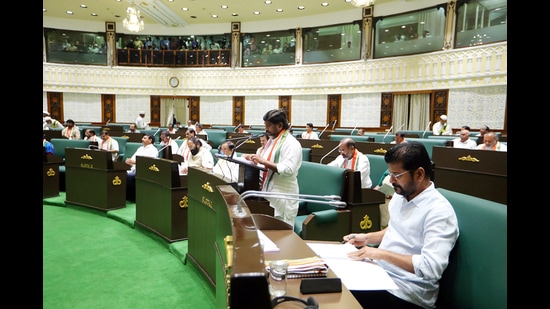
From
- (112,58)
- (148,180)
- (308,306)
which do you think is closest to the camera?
(308,306)

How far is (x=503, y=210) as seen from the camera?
140 cm

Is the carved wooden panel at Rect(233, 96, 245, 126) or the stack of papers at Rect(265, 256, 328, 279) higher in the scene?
the carved wooden panel at Rect(233, 96, 245, 126)

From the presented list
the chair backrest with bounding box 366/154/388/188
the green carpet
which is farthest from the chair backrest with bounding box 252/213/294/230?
the chair backrest with bounding box 366/154/388/188

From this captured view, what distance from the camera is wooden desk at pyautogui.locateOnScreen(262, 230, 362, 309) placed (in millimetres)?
1201

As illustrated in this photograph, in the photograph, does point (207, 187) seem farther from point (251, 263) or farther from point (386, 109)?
point (386, 109)

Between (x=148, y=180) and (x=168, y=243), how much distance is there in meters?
0.81

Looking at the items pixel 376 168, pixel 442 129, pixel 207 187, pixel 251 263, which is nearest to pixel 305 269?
pixel 251 263

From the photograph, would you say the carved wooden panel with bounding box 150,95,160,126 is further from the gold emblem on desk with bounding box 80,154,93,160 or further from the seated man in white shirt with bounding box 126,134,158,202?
the gold emblem on desk with bounding box 80,154,93,160

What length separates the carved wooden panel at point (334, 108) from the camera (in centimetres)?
1461

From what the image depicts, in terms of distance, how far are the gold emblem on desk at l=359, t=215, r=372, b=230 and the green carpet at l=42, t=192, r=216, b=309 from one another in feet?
5.09

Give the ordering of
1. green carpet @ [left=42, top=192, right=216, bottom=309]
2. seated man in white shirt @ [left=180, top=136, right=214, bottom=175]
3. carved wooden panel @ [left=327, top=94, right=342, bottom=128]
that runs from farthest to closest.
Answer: carved wooden panel @ [left=327, top=94, right=342, bottom=128], seated man in white shirt @ [left=180, top=136, right=214, bottom=175], green carpet @ [left=42, top=192, right=216, bottom=309]

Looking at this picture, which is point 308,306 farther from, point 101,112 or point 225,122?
point 101,112

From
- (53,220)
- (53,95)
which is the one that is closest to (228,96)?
(53,95)

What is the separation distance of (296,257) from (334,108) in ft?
44.5
